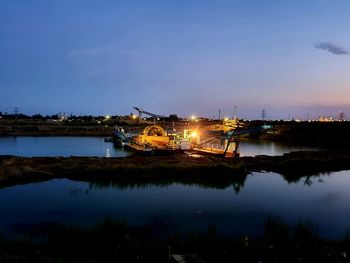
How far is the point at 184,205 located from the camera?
2089 cm

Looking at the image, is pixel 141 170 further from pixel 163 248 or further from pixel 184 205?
pixel 163 248

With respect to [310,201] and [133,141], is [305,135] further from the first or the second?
[310,201]

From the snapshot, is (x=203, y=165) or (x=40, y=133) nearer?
(x=203, y=165)

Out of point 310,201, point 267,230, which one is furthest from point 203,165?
point 267,230

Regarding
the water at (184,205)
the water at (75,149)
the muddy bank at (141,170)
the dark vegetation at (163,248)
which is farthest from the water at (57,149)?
the dark vegetation at (163,248)

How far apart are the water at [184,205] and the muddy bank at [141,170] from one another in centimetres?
116

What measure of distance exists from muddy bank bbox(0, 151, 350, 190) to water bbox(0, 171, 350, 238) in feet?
3.82

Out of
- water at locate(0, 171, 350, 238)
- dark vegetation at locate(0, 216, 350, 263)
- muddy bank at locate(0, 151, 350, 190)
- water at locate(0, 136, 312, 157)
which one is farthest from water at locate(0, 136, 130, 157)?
dark vegetation at locate(0, 216, 350, 263)

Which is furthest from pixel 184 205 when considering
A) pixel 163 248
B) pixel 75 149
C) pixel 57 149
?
pixel 75 149

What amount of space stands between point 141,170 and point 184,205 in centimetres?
796

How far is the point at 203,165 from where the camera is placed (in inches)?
1209

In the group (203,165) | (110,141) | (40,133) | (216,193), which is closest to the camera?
(216,193)

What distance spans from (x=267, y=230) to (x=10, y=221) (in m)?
10.1

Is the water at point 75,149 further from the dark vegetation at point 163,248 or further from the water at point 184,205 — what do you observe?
the dark vegetation at point 163,248
